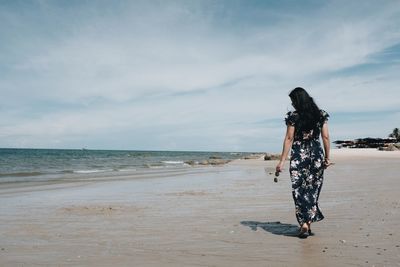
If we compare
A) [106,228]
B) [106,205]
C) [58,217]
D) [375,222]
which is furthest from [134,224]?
[375,222]

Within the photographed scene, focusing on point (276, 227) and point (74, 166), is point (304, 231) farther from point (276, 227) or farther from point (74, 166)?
point (74, 166)

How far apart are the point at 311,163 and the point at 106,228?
3445mm

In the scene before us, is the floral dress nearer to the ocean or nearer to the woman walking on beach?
the woman walking on beach

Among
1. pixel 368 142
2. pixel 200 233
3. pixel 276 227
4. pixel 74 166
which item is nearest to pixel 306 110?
pixel 276 227

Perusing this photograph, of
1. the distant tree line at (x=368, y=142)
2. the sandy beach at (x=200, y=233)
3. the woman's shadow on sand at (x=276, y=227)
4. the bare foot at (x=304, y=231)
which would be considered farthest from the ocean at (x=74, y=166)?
the distant tree line at (x=368, y=142)

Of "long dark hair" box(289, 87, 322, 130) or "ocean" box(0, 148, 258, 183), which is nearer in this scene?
"long dark hair" box(289, 87, 322, 130)

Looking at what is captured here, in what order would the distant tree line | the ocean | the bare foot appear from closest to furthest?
the bare foot
the ocean
the distant tree line

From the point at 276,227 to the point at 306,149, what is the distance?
135 centimetres

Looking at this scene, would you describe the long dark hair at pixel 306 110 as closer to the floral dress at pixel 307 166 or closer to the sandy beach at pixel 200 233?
the floral dress at pixel 307 166

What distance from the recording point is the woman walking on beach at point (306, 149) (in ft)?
21.1

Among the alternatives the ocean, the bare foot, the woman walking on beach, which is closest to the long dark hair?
the woman walking on beach

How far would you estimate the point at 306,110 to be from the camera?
6430mm

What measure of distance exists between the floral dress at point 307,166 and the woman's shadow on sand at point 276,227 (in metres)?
0.36

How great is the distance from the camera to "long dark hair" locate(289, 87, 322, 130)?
643 centimetres
